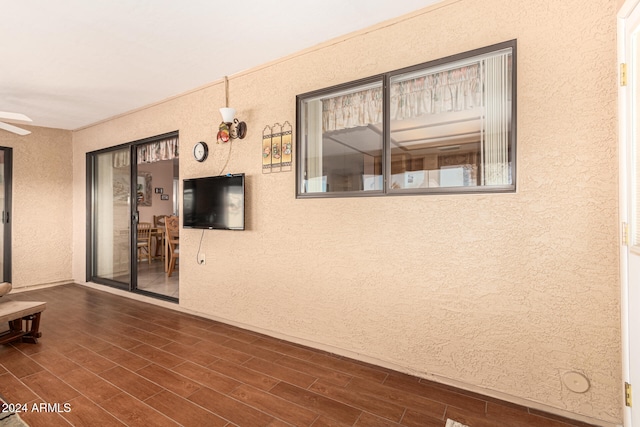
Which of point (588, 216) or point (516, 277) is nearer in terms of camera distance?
point (588, 216)

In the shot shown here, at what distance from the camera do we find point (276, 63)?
302 centimetres

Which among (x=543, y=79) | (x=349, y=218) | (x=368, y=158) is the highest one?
(x=543, y=79)

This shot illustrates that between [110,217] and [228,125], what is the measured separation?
308 centimetres

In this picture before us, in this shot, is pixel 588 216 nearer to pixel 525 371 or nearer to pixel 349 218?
pixel 525 371

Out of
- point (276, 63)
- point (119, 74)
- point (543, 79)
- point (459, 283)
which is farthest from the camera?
point (119, 74)

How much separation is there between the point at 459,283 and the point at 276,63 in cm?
255

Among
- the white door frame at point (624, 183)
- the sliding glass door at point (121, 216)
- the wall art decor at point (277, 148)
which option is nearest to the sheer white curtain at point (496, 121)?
the white door frame at point (624, 183)

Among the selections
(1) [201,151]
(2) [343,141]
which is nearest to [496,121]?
(2) [343,141]

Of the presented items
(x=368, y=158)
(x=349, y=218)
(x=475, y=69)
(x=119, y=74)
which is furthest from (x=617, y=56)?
(x=119, y=74)

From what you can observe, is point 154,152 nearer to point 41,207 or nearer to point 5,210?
point 41,207

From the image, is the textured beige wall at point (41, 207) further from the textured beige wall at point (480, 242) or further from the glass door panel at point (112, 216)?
the textured beige wall at point (480, 242)

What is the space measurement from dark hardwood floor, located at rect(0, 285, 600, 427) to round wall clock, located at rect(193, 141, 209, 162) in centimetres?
191

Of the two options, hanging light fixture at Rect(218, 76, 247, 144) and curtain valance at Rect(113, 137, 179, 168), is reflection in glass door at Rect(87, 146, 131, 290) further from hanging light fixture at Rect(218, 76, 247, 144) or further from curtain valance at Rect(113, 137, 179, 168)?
hanging light fixture at Rect(218, 76, 247, 144)

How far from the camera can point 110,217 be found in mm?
4973
